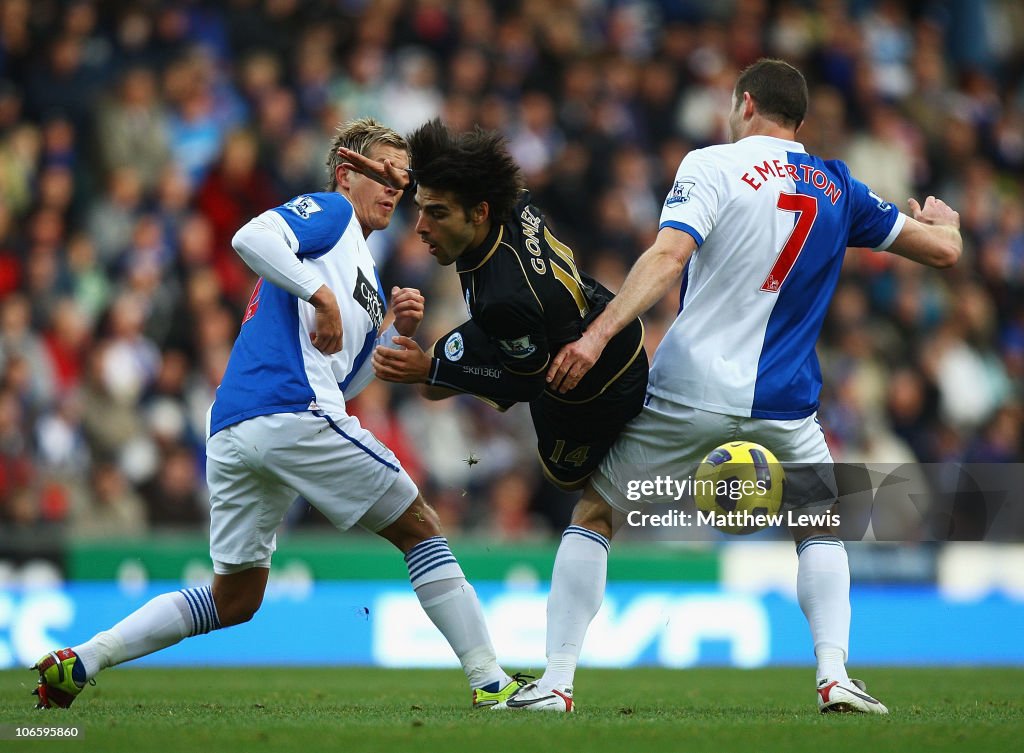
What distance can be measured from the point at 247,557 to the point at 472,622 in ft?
3.29

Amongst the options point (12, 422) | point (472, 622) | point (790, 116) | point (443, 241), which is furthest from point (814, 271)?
point (12, 422)

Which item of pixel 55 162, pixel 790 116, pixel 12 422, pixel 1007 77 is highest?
pixel 1007 77

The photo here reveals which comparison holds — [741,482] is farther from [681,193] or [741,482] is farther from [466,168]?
[466,168]

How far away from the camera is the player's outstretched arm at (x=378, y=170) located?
6230 mm

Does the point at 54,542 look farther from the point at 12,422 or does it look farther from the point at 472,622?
the point at 472,622

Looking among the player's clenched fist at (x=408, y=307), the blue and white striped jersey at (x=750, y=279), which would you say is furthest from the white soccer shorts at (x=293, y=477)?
the blue and white striped jersey at (x=750, y=279)

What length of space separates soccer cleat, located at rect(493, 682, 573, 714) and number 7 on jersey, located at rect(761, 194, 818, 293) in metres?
1.83

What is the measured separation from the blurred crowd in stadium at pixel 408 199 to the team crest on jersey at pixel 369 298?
18.5 feet

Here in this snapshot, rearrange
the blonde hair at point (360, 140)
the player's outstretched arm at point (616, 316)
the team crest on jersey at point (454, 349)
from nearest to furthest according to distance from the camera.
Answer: the player's outstretched arm at point (616, 316)
the team crest on jersey at point (454, 349)
the blonde hair at point (360, 140)

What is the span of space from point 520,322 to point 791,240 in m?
1.21

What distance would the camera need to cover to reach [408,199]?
14258 mm

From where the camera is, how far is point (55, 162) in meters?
13.1

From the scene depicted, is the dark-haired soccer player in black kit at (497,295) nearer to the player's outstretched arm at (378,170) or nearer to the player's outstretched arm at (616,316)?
the player's outstretched arm at (616,316)

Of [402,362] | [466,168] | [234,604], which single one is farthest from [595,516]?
[234,604]
